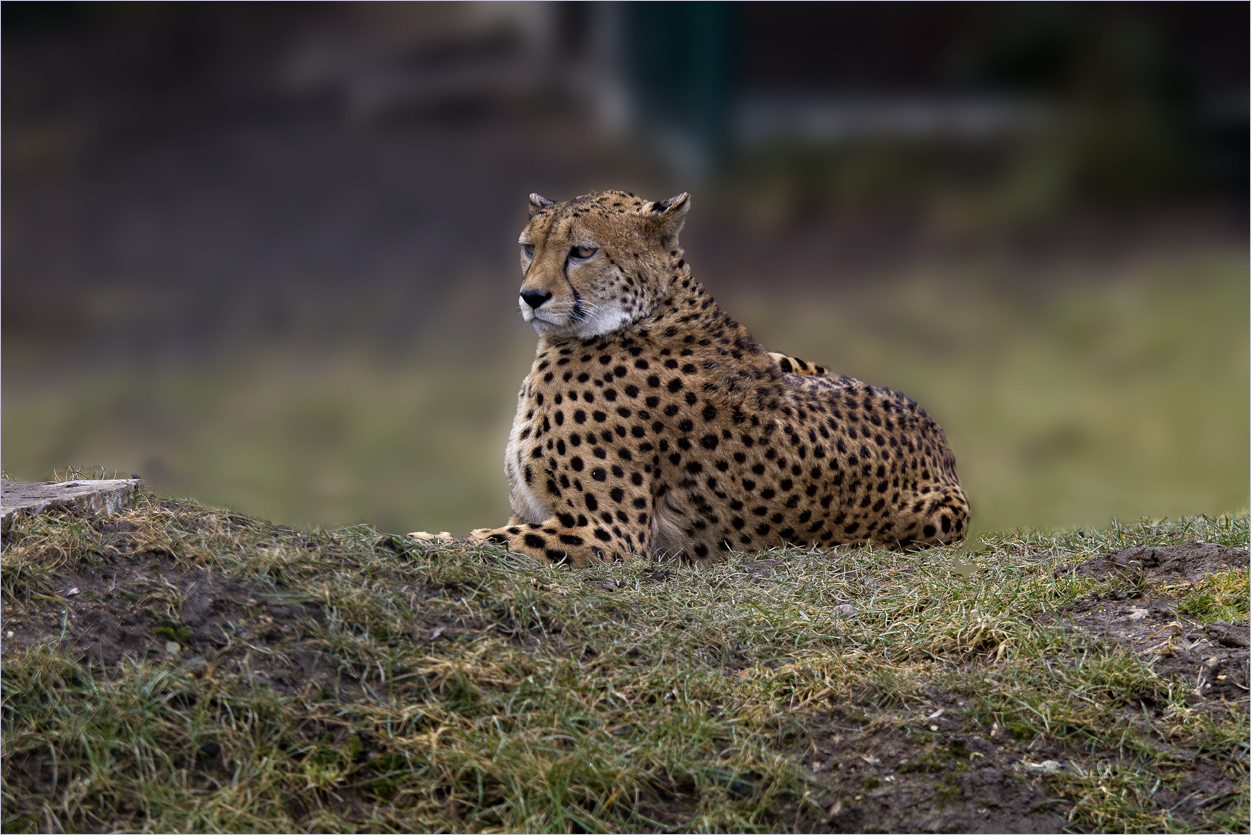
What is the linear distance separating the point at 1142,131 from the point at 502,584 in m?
10.8

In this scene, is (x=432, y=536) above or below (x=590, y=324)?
below

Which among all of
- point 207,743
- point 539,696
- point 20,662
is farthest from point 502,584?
point 20,662

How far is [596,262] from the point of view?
4512 mm

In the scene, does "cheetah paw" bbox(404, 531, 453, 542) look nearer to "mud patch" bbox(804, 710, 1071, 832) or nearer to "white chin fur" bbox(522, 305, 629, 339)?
"white chin fur" bbox(522, 305, 629, 339)

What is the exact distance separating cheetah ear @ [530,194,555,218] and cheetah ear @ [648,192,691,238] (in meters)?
0.39

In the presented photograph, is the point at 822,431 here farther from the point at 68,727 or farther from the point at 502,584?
the point at 68,727

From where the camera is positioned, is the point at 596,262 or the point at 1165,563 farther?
the point at 596,262

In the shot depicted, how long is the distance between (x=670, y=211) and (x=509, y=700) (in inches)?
88.2

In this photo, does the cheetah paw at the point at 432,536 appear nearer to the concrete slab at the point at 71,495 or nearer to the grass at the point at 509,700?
the grass at the point at 509,700

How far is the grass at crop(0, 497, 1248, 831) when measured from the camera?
260cm

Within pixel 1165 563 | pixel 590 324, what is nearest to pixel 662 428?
pixel 590 324

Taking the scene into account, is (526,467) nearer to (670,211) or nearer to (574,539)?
(574,539)

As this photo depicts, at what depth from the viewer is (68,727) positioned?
259 cm

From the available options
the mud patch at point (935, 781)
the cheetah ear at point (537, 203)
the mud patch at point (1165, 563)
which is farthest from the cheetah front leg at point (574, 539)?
the mud patch at point (935, 781)
